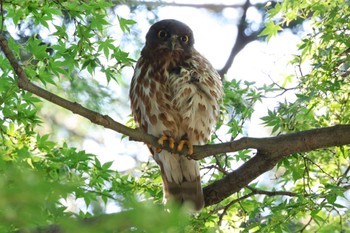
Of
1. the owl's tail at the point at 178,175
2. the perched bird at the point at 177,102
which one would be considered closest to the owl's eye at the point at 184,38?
the perched bird at the point at 177,102

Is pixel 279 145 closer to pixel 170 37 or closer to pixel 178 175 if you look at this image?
pixel 178 175

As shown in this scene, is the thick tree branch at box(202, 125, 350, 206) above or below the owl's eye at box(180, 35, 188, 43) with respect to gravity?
below

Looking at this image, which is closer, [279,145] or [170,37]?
[279,145]

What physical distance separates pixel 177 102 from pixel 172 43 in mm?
629

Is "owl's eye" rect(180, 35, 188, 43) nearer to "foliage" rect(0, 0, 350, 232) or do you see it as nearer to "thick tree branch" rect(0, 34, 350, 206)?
"foliage" rect(0, 0, 350, 232)

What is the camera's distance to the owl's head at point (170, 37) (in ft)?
14.9

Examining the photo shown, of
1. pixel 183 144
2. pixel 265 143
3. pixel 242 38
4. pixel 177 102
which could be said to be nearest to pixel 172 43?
pixel 177 102

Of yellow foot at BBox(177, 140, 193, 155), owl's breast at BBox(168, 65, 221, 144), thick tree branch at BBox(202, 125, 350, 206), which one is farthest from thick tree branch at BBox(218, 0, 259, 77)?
thick tree branch at BBox(202, 125, 350, 206)

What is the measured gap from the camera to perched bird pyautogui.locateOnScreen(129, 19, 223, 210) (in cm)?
408

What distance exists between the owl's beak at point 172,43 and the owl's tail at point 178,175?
0.76 m

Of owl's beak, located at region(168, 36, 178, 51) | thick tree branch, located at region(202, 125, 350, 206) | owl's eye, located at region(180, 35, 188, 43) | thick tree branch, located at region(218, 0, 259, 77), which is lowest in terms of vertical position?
thick tree branch, located at region(202, 125, 350, 206)

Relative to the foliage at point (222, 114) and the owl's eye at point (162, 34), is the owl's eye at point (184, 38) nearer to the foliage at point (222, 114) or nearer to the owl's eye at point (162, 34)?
the owl's eye at point (162, 34)

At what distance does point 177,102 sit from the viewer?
409 centimetres

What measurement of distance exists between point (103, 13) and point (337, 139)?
172 centimetres
